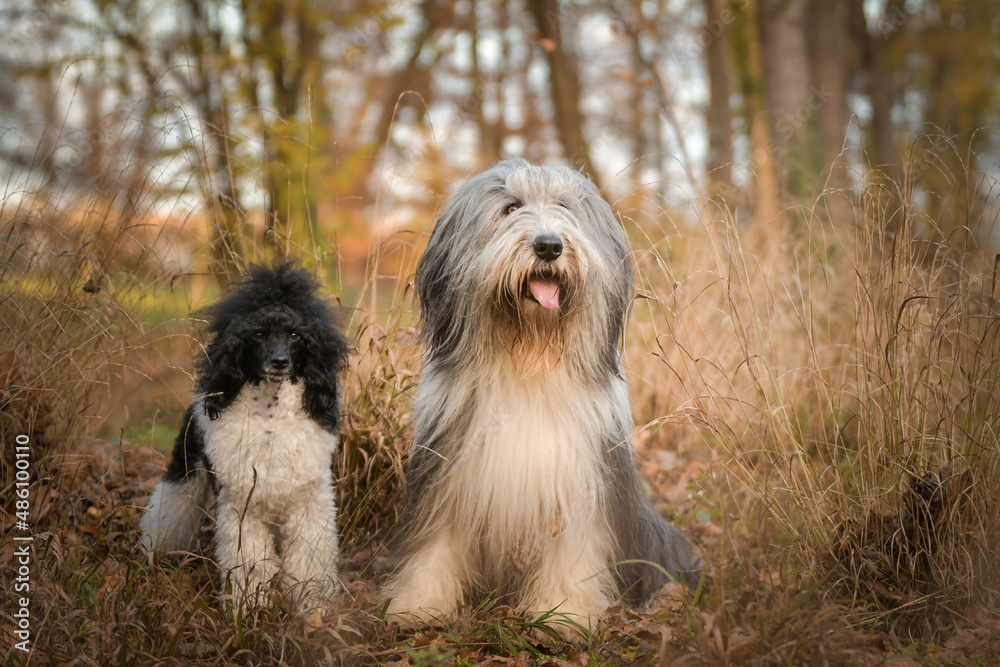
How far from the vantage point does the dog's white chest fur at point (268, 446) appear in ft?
9.01

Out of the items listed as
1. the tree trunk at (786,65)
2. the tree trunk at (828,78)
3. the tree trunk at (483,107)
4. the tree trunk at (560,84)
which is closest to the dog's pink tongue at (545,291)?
the tree trunk at (560,84)

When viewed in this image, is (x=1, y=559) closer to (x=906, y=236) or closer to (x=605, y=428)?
(x=605, y=428)

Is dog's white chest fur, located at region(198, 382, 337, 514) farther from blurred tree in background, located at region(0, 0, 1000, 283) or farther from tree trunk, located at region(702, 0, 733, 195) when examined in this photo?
tree trunk, located at region(702, 0, 733, 195)

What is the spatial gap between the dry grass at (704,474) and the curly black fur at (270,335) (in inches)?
19.1

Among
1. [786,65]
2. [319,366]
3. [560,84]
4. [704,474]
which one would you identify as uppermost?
[786,65]

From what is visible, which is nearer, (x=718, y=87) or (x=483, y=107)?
(x=718, y=87)

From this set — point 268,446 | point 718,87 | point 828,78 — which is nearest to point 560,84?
point 718,87

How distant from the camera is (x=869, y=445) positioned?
2801 millimetres

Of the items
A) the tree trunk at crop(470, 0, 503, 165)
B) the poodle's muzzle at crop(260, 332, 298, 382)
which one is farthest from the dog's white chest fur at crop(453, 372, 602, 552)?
the tree trunk at crop(470, 0, 503, 165)

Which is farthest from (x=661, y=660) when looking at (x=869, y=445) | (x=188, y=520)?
(x=188, y=520)

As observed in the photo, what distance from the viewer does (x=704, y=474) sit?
376cm

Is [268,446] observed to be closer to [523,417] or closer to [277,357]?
[277,357]

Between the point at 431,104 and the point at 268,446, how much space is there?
15739 mm

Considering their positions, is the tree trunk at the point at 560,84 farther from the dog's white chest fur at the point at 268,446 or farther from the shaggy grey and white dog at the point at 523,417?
the dog's white chest fur at the point at 268,446
